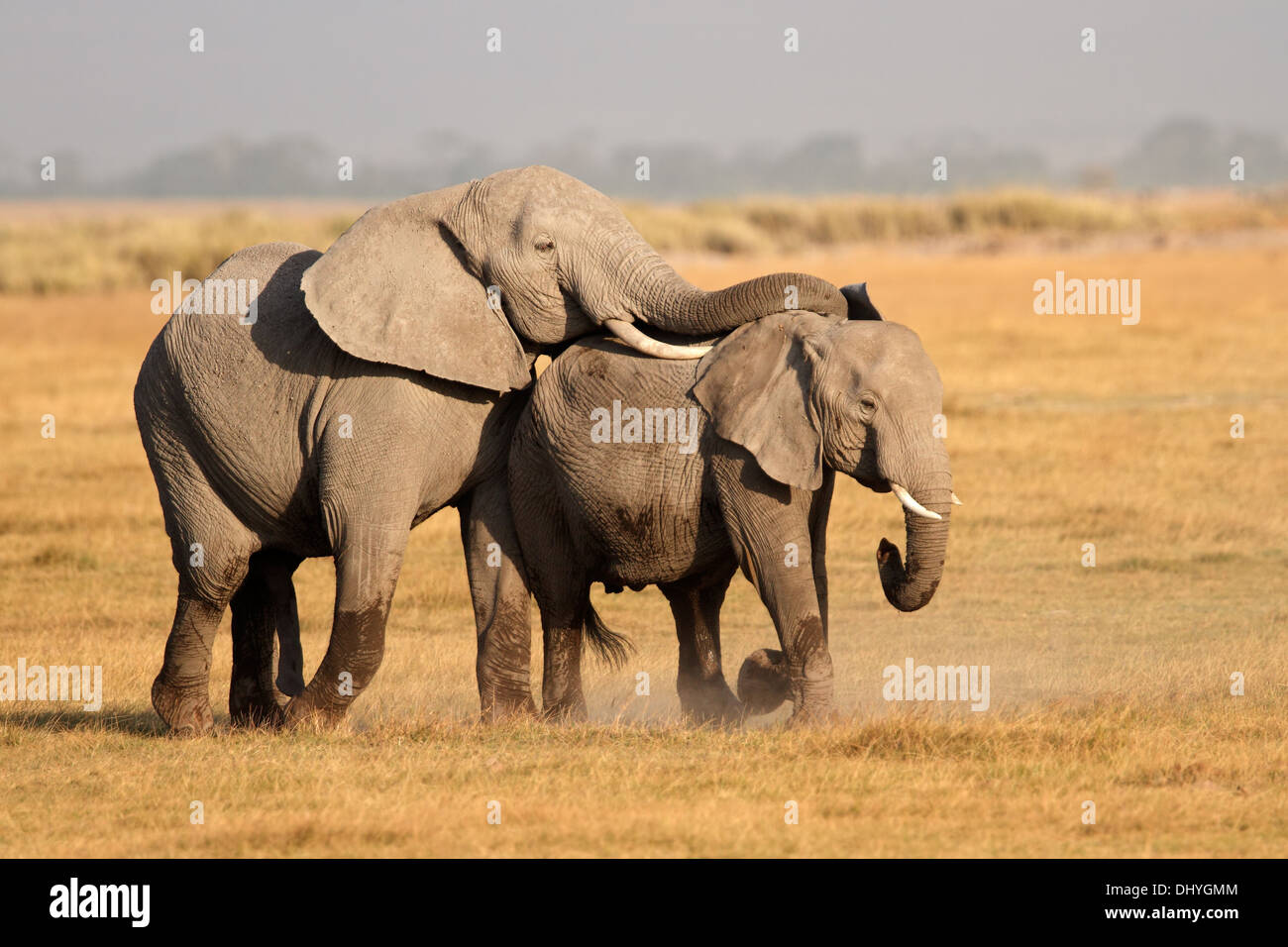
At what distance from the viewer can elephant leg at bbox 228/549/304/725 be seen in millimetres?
9281

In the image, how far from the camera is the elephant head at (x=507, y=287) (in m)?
8.34

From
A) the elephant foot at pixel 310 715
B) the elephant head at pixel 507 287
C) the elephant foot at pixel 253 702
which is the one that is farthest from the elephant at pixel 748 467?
the elephant foot at pixel 253 702

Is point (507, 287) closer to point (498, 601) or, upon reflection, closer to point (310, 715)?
point (498, 601)

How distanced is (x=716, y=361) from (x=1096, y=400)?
15.0 meters

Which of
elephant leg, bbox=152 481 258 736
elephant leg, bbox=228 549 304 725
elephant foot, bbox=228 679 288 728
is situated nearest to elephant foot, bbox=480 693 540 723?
elephant leg, bbox=228 549 304 725

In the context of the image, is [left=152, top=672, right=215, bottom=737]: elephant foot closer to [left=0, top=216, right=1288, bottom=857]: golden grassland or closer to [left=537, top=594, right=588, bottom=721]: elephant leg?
[left=0, top=216, right=1288, bottom=857]: golden grassland

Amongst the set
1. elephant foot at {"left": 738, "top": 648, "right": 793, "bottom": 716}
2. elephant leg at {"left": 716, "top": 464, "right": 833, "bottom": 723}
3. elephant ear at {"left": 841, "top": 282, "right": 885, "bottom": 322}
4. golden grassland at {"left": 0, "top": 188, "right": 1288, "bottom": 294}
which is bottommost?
elephant foot at {"left": 738, "top": 648, "right": 793, "bottom": 716}

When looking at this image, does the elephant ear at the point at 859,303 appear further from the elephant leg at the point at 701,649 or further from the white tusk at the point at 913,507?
the elephant leg at the point at 701,649

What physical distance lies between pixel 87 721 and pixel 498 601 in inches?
87.4

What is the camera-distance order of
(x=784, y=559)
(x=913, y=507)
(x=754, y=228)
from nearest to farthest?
(x=913, y=507) < (x=784, y=559) < (x=754, y=228)

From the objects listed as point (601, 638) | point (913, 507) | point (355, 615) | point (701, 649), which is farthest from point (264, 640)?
point (913, 507)

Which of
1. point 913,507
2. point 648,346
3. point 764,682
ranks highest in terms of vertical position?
point 648,346

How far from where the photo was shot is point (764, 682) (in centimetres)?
855
